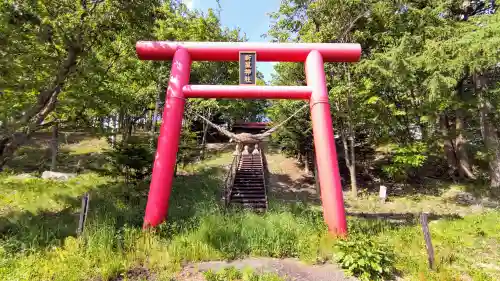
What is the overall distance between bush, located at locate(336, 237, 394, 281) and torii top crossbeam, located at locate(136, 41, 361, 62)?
15.9ft

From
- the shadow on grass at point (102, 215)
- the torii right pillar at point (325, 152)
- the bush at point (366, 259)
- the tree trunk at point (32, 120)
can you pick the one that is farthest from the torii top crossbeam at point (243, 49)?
the bush at point (366, 259)

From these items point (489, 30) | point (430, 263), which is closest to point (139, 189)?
point (430, 263)

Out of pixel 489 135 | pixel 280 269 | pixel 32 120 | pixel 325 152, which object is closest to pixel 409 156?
pixel 489 135

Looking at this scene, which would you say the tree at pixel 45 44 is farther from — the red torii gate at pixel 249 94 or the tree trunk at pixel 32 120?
the red torii gate at pixel 249 94

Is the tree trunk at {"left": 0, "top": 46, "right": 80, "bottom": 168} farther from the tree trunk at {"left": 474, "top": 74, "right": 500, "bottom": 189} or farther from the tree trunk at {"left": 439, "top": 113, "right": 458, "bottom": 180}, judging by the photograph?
the tree trunk at {"left": 439, "top": 113, "right": 458, "bottom": 180}

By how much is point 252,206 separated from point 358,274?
228 inches

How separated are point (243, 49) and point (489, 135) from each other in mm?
12919

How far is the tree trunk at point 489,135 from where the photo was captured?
11.9 meters

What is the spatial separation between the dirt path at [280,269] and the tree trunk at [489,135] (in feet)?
39.5

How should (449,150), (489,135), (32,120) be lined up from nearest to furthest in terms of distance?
(32,120) < (489,135) < (449,150)

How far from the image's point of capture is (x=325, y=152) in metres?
6.25

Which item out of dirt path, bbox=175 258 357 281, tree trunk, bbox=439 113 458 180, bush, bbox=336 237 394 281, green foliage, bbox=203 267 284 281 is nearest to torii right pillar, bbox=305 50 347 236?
bush, bbox=336 237 394 281

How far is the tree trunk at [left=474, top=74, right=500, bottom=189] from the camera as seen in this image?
11.9 m

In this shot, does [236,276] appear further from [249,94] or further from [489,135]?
[489,135]
